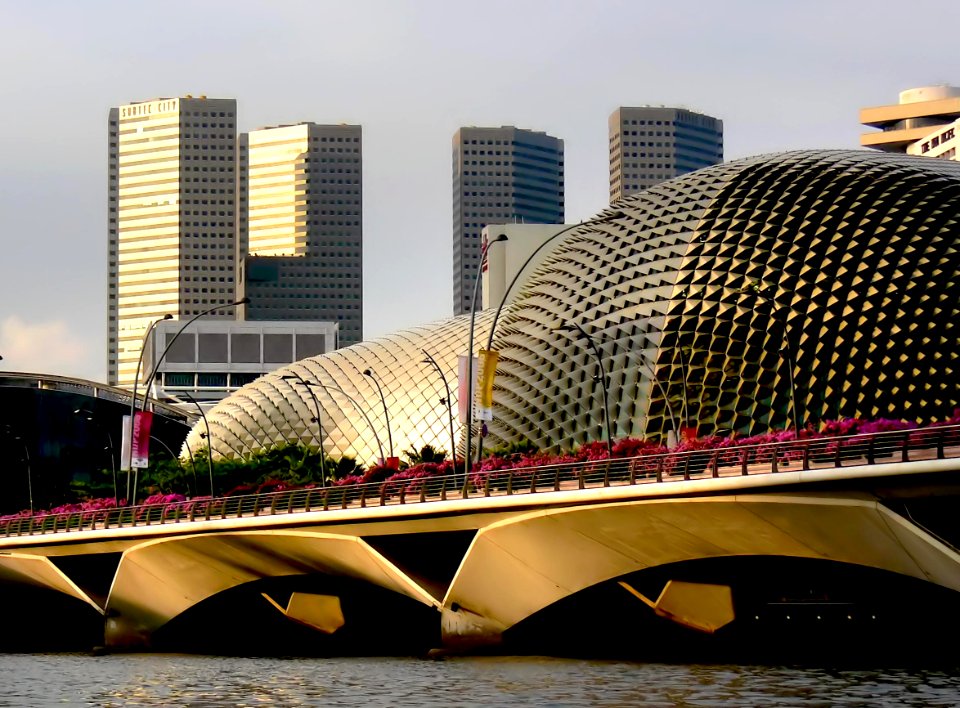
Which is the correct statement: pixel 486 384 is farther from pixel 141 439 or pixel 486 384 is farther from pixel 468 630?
pixel 141 439

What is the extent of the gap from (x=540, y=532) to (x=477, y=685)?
9.77 m

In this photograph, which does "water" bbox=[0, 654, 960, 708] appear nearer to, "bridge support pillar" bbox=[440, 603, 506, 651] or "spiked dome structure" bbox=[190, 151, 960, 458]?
"bridge support pillar" bbox=[440, 603, 506, 651]

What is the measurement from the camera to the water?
3875 cm

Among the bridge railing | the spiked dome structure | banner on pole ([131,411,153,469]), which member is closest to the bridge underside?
the bridge railing

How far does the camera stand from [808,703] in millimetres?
36719

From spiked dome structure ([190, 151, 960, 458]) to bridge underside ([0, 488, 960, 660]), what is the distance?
11274 mm

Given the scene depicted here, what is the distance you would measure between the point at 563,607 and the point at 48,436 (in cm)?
10849

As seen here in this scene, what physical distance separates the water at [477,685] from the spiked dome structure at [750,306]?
30802 millimetres

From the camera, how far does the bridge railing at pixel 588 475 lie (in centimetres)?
4344

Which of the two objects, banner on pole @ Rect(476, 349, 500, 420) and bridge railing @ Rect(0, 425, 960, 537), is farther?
banner on pole @ Rect(476, 349, 500, 420)

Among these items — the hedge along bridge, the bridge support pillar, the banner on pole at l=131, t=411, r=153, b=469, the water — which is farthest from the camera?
the banner on pole at l=131, t=411, r=153, b=469

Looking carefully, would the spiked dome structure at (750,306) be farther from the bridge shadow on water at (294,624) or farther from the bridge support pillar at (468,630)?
the bridge support pillar at (468,630)

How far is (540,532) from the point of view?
53.1m

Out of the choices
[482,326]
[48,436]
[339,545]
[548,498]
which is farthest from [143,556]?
[48,436]
